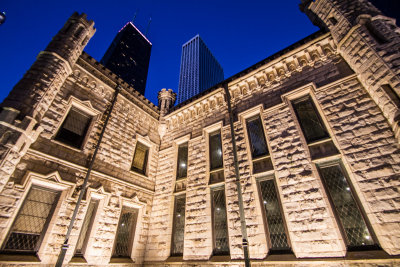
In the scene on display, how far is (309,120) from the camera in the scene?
782cm

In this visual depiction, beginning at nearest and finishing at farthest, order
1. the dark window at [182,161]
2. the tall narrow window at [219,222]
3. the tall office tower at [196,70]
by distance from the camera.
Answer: the tall narrow window at [219,222]
the dark window at [182,161]
the tall office tower at [196,70]

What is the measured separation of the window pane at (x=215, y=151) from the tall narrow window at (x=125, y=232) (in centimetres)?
483

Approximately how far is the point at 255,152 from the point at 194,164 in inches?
131

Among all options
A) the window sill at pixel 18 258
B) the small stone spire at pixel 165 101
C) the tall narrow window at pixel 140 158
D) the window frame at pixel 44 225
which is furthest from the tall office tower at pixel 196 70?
the window sill at pixel 18 258

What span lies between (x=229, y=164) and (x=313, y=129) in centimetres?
386

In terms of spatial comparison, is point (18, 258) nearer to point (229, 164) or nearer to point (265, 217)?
point (229, 164)

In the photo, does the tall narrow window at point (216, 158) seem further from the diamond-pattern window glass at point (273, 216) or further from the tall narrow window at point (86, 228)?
the tall narrow window at point (86, 228)

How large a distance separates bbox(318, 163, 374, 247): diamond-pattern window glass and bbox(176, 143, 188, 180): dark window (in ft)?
21.7

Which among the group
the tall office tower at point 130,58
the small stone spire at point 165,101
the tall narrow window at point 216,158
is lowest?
the tall narrow window at point 216,158

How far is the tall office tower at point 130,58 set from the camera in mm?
68775

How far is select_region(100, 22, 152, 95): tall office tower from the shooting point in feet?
226

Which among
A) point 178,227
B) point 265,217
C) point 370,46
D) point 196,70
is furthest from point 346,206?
point 196,70

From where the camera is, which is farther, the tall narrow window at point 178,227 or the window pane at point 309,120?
the tall narrow window at point 178,227

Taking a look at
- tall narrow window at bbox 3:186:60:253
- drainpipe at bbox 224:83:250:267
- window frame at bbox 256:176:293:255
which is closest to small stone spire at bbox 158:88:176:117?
drainpipe at bbox 224:83:250:267
